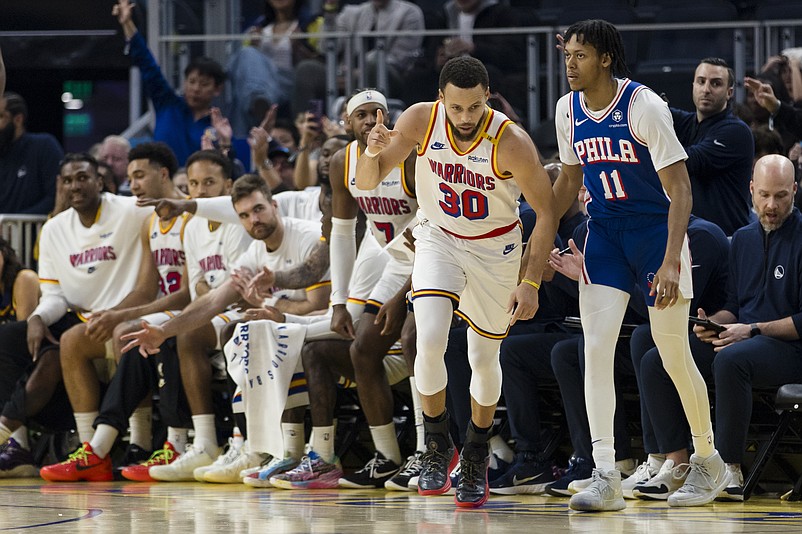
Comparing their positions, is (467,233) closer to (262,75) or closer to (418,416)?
(418,416)

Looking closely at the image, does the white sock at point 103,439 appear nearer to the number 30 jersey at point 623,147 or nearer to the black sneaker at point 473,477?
the black sneaker at point 473,477

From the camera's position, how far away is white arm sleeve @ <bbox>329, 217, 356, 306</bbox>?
7.10 m

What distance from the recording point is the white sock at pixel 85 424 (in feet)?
26.7

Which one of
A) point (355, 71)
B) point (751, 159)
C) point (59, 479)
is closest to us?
point (751, 159)

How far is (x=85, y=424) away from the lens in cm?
816

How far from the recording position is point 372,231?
743 centimetres

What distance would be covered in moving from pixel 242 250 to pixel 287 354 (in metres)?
1.20

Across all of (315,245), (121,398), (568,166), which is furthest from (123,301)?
(568,166)

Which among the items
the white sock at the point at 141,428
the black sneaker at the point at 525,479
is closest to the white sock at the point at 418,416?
the black sneaker at the point at 525,479

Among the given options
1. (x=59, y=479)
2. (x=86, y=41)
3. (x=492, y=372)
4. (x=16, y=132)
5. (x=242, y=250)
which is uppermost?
(x=86, y=41)

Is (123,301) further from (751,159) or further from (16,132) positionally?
(751,159)

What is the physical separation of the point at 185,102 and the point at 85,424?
324 cm

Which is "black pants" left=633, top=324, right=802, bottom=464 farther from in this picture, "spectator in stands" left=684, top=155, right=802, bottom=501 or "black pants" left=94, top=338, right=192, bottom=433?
"black pants" left=94, top=338, right=192, bottom=433

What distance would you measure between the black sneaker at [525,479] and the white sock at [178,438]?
7.16ft
